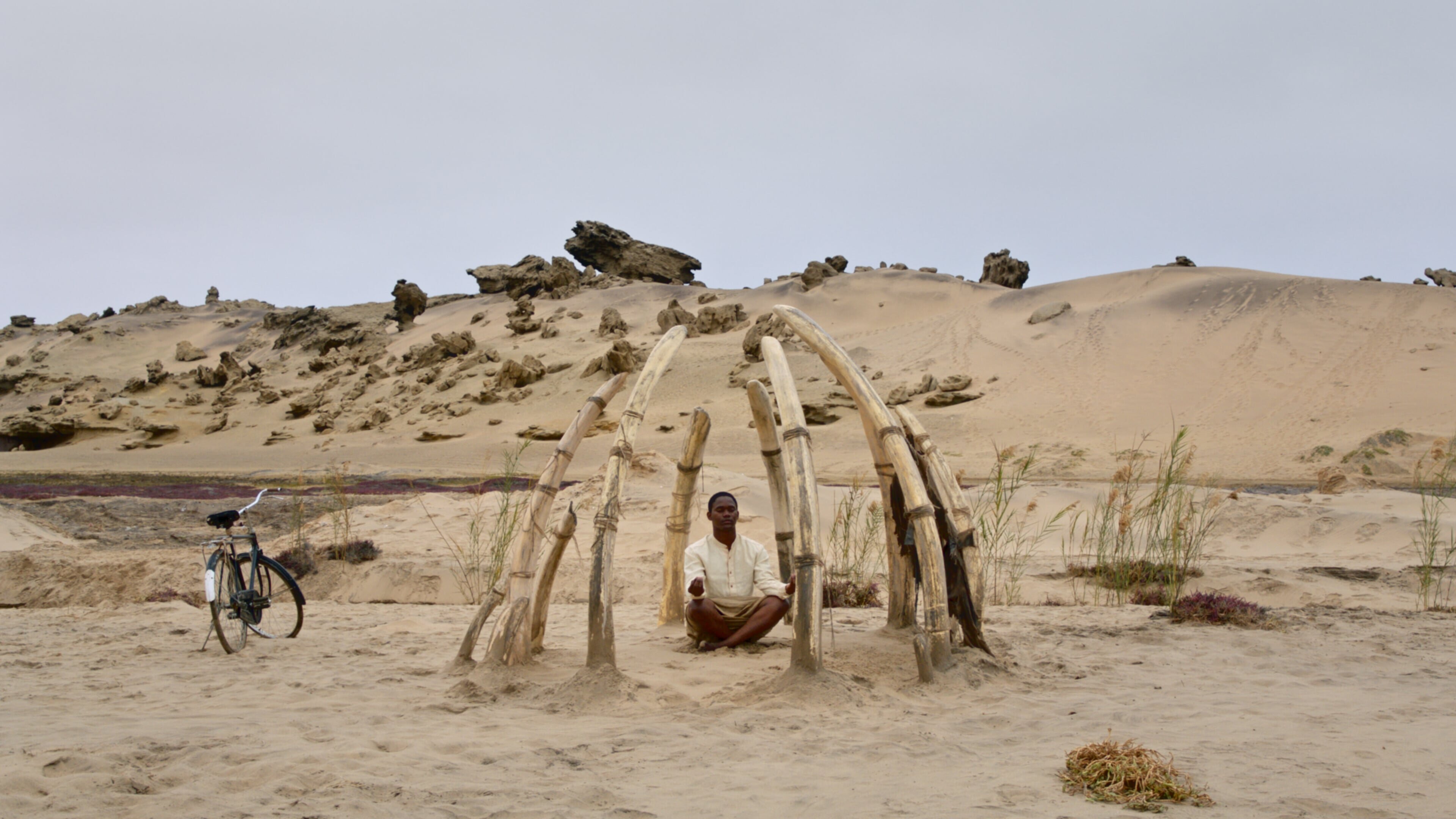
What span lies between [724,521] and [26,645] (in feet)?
15.6

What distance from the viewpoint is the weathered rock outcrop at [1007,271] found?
42.8 m

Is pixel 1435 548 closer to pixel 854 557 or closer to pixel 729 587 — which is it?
pixel 854 557

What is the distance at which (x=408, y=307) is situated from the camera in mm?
43781

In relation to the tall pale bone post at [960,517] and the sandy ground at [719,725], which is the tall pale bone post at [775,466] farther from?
the tall pale bone post at [960,517]

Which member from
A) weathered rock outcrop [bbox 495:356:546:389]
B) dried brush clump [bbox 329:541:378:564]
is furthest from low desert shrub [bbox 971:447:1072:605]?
weathered rock outcrop [bbox 495:356:546:389]

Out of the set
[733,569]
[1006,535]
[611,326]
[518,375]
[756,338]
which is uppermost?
[611,326]

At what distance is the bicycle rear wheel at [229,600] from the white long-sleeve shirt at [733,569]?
302cm

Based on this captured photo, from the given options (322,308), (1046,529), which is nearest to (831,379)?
(1046,529)

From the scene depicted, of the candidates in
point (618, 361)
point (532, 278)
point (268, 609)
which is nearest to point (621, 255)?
point (532, 278)

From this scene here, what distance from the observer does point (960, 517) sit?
5.04 m

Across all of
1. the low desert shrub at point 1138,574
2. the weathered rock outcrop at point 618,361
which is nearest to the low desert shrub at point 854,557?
the low desert shrub at point 1138,574

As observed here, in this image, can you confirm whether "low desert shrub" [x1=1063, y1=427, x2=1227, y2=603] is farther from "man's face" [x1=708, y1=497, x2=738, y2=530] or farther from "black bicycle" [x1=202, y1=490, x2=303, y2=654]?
"black bicycle" [x1=202, y1=490, x2=303, y2=654]

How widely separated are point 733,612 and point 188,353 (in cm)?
5173

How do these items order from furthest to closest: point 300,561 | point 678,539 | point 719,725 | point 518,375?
point 518,375 → point 300,561 → point 678,539 → point 719,725
